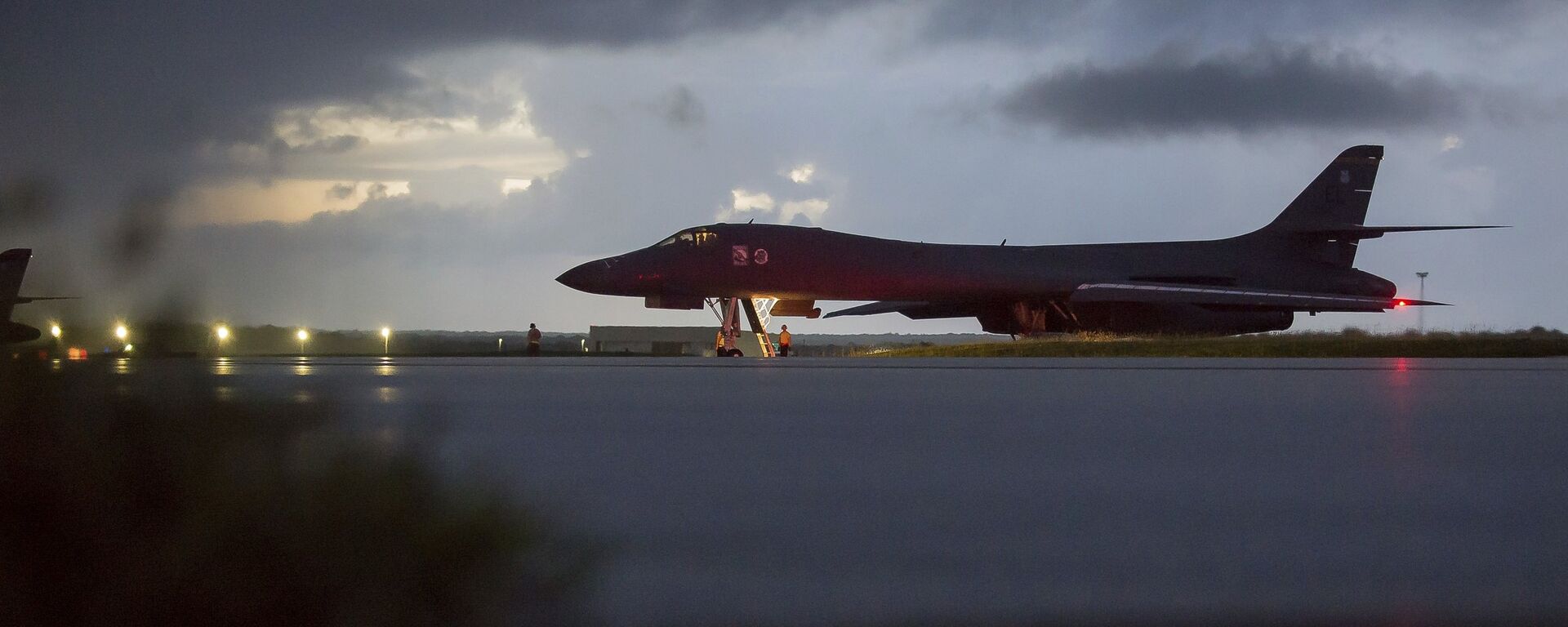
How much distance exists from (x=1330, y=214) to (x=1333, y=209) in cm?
14

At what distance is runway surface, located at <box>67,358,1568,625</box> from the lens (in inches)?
101

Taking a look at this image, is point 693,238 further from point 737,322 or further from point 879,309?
point 879,309

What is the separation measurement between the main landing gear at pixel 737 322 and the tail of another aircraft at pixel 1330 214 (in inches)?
495

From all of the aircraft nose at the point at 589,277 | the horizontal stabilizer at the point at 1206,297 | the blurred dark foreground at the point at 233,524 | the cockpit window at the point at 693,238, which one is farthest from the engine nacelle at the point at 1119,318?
the blurred dark foreground at the point at 233,524

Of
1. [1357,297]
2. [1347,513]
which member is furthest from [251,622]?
[1357,297]

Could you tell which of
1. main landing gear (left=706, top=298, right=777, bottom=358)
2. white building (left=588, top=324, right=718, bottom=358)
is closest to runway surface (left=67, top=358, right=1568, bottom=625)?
main landing gear (left=706, top=298, right=777, bottom=358)

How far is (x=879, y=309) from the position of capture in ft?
105

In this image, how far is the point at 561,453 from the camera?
A: 4.92 metres

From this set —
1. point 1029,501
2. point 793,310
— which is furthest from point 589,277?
point 1029,501

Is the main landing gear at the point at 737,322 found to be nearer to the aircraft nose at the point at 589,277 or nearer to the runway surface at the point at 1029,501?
the aircraft nose at the point at 589,277

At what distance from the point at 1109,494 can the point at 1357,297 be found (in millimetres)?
27682

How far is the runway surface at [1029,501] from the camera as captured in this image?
2570 millimetres

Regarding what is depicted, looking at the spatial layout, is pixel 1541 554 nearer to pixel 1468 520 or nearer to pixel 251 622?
pixel 1468 520

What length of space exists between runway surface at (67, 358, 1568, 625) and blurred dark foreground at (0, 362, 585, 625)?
12 centimetres
